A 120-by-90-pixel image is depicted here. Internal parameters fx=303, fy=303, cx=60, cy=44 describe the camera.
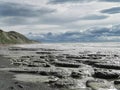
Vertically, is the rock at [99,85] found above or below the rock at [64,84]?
below

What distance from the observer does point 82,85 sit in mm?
34938

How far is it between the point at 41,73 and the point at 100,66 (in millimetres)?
14367

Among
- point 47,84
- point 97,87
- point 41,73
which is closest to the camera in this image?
point 97,87

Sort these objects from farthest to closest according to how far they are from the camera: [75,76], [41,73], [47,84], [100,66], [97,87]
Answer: [100,66]
[41,73]
[75,76]
[47,84]
[97,87]

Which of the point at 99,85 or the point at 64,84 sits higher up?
the point at 64,84

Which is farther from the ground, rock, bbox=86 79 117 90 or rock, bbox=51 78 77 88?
rock, bbox=51 78 77 88

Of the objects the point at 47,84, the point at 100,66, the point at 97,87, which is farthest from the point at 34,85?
the point at 100,66

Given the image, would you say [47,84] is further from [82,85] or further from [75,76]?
[75,76]

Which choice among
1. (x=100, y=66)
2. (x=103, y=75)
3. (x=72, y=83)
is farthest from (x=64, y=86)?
(x=100, y=66)

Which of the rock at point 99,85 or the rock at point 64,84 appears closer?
the rock at point 99,85

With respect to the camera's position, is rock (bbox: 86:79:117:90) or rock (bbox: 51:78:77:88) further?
rock (bbox: 51:78:77:88)

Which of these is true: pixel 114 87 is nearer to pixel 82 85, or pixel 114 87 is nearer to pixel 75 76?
pixel 82 85

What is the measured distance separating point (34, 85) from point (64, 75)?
8051 millimetres

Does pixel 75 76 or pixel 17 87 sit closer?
pixel 17 87
